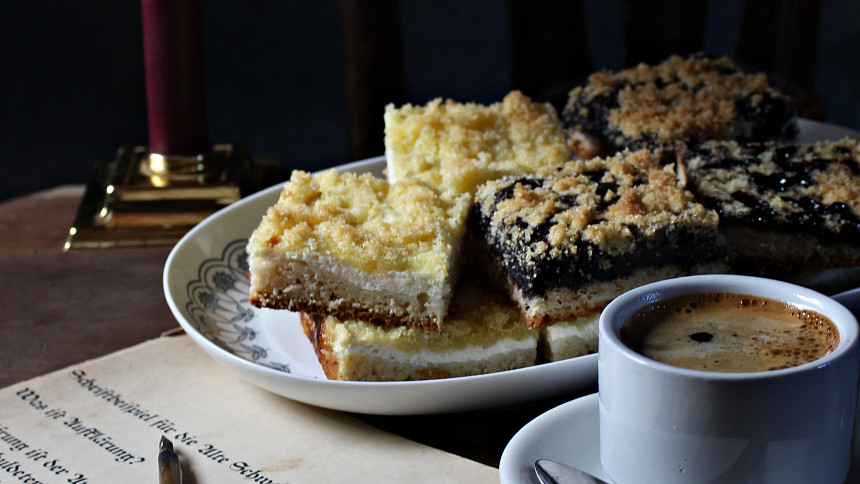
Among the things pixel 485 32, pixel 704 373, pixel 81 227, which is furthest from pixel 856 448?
pixel 485 32

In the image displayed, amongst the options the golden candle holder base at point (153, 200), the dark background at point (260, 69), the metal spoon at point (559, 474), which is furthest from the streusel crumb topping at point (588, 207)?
the dark background at point (260, 69)

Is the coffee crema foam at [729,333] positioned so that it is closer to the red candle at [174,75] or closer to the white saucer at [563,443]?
the white saucer at [563,443]

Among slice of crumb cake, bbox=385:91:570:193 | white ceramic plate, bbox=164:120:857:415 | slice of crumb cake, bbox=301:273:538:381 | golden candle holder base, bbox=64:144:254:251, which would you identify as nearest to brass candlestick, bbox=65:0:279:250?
golden candle holder base, bbox=64:144:254:251

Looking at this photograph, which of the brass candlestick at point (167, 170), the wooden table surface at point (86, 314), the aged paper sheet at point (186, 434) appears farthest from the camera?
the brass candlestick at point (167, 170)

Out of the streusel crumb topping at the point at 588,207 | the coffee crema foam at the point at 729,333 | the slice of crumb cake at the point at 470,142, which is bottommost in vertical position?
the coffee crema foam at the point at 729,333

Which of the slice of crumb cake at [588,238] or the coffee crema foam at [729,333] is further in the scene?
the slice of crumb cake at [588,238]

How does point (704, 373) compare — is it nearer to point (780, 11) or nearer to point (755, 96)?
point (755, 96)
